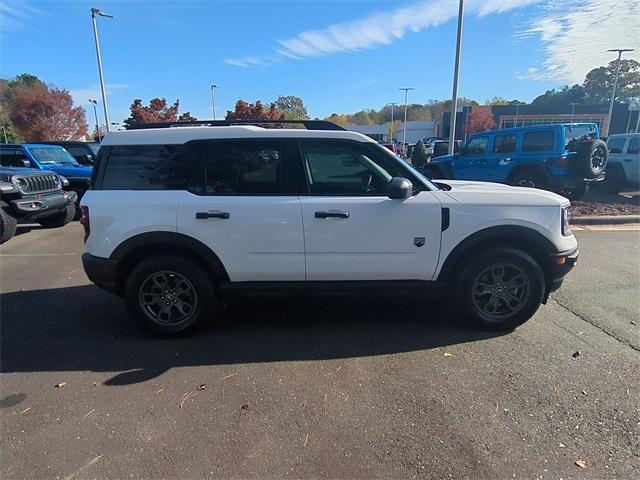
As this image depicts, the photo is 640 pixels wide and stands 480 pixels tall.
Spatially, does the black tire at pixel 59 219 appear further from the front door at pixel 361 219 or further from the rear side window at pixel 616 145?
the rear side window at pixel 616 145

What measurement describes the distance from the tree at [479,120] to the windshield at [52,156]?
5827cm

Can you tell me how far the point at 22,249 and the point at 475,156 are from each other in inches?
429

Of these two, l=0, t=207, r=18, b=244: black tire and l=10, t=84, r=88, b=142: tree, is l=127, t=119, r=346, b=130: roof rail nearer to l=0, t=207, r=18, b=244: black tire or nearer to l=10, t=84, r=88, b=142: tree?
l=0, t=207, r=18, b=244: black tire

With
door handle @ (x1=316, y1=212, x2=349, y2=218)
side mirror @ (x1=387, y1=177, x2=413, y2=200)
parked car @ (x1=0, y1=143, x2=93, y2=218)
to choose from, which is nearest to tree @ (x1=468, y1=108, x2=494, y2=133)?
parked car @ (x1=0, y1=143, x2=93, y2=218)

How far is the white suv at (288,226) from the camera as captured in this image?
11.8 feet

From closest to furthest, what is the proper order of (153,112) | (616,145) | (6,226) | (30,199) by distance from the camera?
1. (6,226)
2. (30,199)
3. (616,145)
4. (153,112)

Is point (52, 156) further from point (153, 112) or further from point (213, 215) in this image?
point (153, 112)

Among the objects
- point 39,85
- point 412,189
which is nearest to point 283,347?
point 412,189

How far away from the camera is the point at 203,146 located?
3.67m

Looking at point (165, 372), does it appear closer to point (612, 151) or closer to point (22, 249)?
point (22, 249)

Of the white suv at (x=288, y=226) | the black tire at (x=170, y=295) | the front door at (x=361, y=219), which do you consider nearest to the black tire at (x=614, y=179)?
the white suv at (x=288, y=226)

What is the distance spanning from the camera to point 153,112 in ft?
120

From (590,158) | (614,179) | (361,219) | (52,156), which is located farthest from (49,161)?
(614,179)

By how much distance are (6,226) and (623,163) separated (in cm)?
1572
